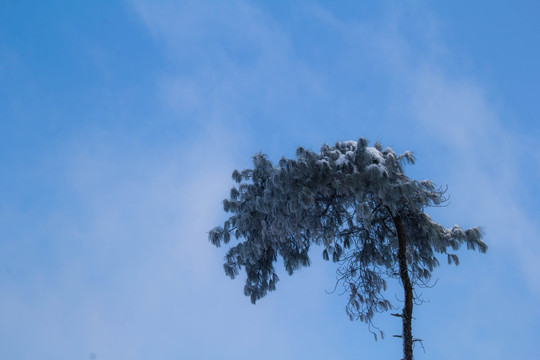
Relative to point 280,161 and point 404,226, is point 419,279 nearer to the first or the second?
point 404,226

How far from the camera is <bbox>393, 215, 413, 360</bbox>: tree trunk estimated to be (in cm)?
862

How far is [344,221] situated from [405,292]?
1925 mm

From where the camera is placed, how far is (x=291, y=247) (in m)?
10.6

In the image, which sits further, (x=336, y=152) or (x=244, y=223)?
(x=244, y=223)

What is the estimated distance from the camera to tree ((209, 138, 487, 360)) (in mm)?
8398

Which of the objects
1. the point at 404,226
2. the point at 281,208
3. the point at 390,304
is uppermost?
the point at 404,226

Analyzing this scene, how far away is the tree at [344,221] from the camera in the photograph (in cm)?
840

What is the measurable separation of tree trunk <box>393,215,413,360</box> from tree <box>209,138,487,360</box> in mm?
17

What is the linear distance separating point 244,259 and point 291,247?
111 centimetres

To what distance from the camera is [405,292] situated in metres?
8.98

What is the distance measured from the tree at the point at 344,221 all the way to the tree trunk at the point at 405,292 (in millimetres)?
17

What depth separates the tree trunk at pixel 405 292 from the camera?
8.62 metres

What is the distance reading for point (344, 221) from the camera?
10.1 metres

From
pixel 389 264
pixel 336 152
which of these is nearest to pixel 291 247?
pixel 389 264
